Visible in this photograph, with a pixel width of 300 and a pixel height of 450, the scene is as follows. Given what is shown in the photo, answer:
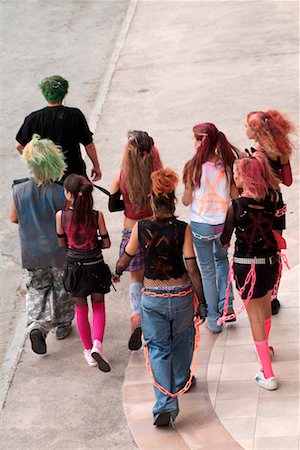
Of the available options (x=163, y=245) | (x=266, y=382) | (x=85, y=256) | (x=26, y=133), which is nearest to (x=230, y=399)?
(x=266, y=382)

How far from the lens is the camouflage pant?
8406mm

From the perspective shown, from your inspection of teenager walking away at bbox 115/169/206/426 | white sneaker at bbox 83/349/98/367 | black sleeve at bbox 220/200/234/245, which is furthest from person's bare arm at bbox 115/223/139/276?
white sneaker at bbox 83/349/98/367

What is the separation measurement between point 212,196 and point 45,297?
1.75 metres

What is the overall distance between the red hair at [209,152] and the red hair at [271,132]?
10.3 inches

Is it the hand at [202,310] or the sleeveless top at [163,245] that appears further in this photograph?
the hand at [202,310]

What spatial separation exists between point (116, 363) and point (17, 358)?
2.99 feet

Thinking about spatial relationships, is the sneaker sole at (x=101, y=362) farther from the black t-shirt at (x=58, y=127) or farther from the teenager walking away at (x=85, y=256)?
the black t-shirt at (x=58, y=127)

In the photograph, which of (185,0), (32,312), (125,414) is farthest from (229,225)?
(185,0)

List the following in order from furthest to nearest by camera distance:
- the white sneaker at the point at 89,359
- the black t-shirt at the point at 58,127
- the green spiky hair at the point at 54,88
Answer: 1. the black t-shirt at the point at 58,127
2. the green spiky hair at the point at 54,88
3. the white sneaker at the point at 89,359

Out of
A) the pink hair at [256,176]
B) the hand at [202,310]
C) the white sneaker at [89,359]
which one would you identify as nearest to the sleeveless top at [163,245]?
the hand at [202,310]

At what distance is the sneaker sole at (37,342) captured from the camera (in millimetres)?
8203

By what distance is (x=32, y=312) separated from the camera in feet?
27.8

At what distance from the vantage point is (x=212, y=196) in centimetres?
793

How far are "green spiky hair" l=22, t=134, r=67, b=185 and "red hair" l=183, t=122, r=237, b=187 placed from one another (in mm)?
1085
